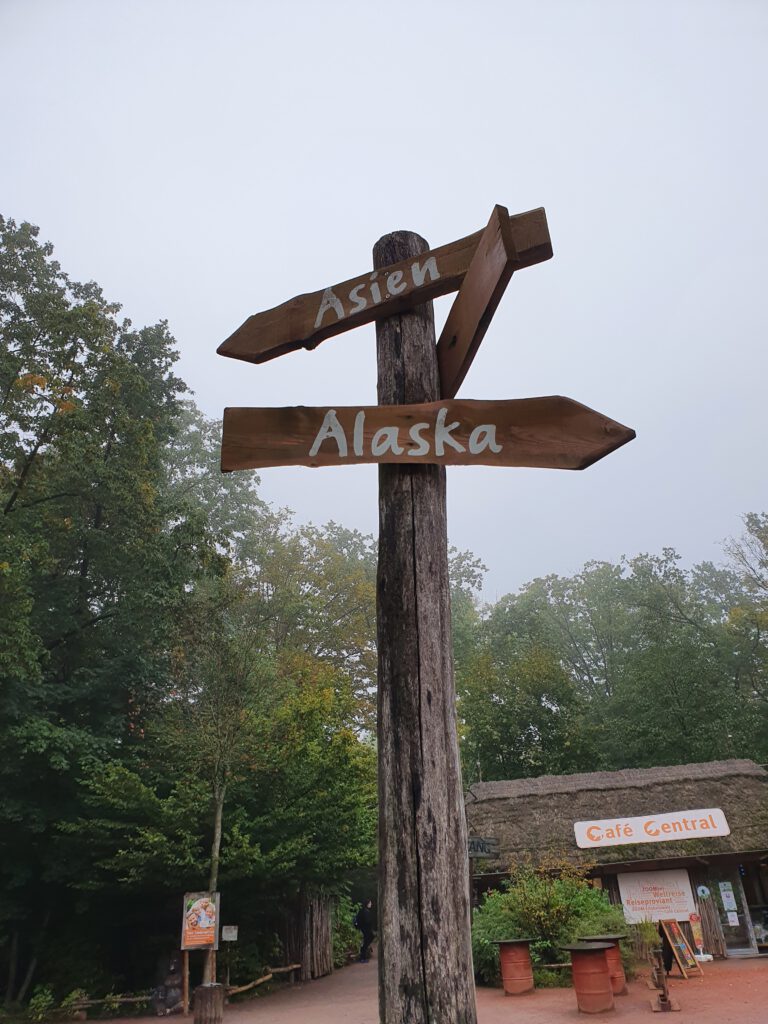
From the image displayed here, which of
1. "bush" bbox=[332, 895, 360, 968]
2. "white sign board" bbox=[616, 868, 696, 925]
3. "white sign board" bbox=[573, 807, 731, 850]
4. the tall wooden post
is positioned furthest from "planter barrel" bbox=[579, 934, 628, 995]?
the tall wooden post

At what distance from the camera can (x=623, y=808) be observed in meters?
16.7

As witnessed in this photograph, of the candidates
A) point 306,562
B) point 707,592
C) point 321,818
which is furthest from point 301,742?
point 707,592

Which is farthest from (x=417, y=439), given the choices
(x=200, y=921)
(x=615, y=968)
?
(x=615, y=968)

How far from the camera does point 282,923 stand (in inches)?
649

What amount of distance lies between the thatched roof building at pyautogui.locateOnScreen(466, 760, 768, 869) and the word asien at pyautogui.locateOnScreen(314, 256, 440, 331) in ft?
50.3

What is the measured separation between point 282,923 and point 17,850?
19.7 feet

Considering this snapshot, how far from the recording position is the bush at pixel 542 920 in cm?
1337

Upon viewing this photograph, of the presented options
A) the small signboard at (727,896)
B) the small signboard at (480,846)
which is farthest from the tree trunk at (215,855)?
the small signboard at (727,896)

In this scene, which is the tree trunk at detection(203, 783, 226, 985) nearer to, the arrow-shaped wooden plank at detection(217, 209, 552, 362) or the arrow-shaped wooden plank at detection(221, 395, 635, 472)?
the arrow-shaped wooden plank at detection(217, 209, 552, 362)

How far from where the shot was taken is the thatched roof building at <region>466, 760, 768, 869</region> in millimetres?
15492

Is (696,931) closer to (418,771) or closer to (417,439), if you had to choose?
(418,771)

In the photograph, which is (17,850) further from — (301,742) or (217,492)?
(217,492)

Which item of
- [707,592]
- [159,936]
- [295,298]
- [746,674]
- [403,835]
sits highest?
[707,592]

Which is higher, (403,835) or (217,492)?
(217,492)
